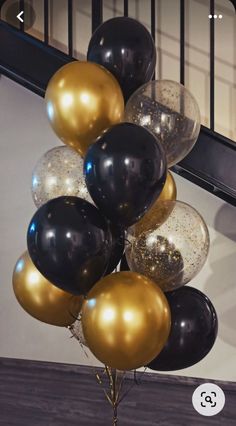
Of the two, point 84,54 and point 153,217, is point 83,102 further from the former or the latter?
point 84,54

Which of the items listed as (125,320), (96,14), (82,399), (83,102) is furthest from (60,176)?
(82,399)

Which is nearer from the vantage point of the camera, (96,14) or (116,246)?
(116,246)

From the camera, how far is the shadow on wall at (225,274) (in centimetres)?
314

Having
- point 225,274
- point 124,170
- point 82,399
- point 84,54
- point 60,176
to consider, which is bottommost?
point 82,399

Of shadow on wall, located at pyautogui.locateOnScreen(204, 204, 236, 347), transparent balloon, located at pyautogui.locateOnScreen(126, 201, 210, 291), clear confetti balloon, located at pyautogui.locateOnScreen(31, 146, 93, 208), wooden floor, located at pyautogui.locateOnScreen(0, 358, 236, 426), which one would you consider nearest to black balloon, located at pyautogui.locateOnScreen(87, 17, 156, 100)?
Answer: clear confetti balloon, located at pyautogui.locateOnScreen(31, 146, 93, 208)

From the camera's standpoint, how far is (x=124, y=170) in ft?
5.10

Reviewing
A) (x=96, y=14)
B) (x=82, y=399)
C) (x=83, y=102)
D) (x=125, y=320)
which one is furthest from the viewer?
(x=82, y=399)

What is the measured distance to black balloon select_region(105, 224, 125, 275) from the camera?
5.56 feet

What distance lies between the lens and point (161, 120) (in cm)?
180

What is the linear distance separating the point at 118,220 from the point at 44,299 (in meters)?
0.34

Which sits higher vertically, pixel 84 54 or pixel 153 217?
pixel 153 217

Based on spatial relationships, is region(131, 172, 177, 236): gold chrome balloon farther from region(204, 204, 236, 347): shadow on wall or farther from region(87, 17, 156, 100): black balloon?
region(204, 204, 236, 347): shadow on wall

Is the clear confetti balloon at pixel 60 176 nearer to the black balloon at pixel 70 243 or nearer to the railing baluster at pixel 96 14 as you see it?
the black balloon at pixel 70 243

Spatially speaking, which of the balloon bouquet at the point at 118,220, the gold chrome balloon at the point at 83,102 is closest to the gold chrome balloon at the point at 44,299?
the balloon bouquet at the point at 118,220
